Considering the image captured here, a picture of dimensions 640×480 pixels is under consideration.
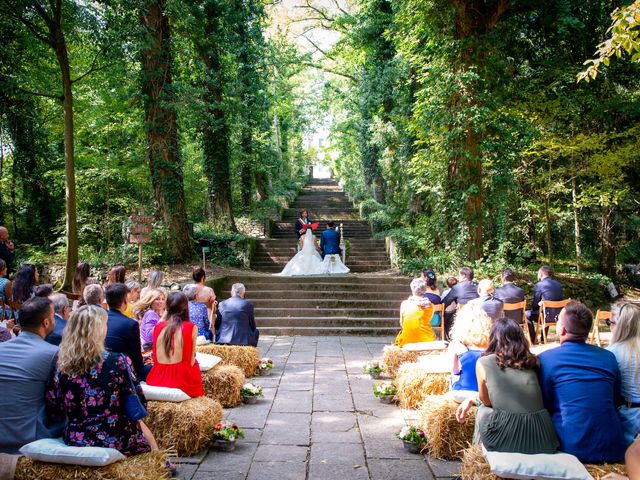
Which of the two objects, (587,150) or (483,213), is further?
(587,150)

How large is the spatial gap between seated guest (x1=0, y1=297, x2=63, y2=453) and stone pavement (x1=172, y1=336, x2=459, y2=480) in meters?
1.14

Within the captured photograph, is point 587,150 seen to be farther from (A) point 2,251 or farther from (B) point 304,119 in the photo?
(B) point 304,119

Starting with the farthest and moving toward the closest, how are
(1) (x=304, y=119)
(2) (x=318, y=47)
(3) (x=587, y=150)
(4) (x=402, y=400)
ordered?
(1) (x=304, y=119) < (2) (x=318, y=47) < (3) (x=587, y=150) < (4) (x=402, y=400)

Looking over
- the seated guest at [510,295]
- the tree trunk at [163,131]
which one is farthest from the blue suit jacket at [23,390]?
the tree trunk at [163,131]

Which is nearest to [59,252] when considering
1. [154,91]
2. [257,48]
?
[154,91]

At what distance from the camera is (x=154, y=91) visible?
1255 centimetres

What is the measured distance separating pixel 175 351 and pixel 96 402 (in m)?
1.35

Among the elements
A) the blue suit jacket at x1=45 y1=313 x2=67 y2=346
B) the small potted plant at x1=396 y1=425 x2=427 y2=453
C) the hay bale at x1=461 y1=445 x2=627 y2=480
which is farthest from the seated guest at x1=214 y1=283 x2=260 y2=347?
the hay bale at x1=461 y1=445 x2=627 y2=480

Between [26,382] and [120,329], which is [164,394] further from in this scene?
[26,382]

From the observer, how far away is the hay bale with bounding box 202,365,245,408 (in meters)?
5.09

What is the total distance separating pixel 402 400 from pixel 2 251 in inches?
280

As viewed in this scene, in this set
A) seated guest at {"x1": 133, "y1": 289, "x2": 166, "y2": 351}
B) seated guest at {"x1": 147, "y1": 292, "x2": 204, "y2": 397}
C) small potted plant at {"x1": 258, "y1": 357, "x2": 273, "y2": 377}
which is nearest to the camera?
seated guest at {"x1": 147, "y1": 292, "x2": 204, "y2": 397}

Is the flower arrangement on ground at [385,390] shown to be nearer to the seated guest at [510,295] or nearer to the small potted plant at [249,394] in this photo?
the small potted plant at [249,394]

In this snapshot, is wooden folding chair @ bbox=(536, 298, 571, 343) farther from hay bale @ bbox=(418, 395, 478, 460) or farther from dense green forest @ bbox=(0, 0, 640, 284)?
hay bale @ bbox=(418, 395, 478, 460)
